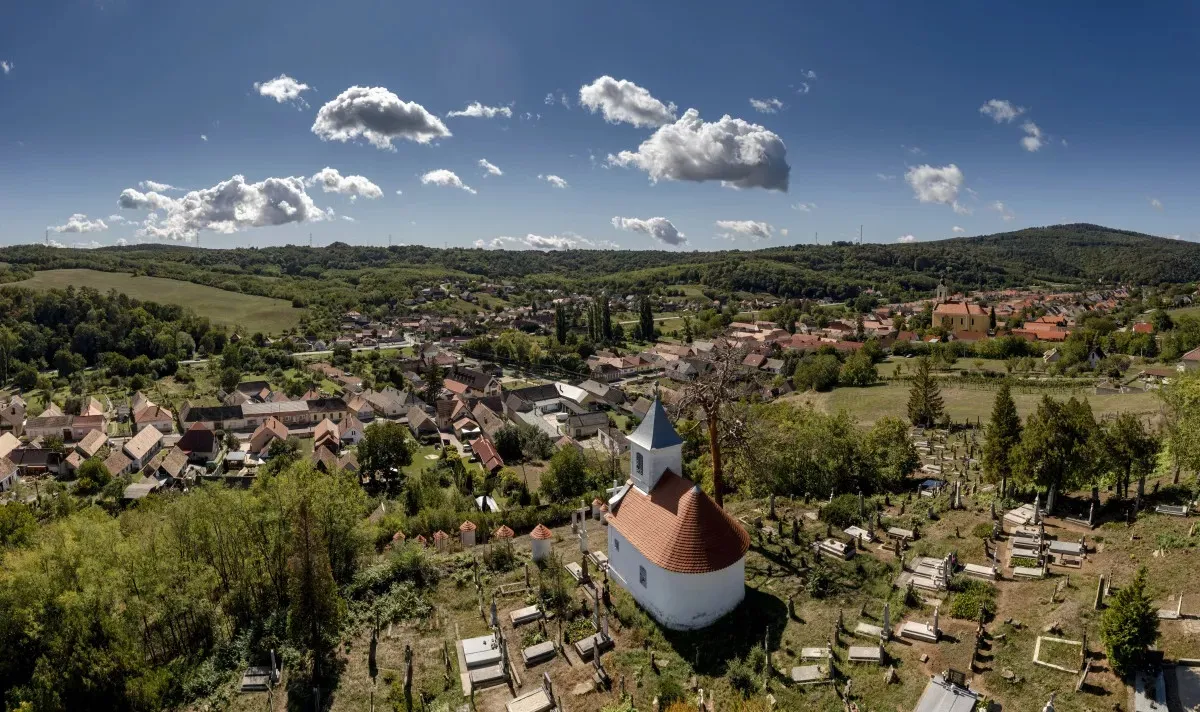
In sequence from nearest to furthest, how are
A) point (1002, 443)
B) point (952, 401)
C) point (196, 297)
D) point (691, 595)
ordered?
point (691, 595) < point (1002, 443) < point (952, 401) < point (196, 297)

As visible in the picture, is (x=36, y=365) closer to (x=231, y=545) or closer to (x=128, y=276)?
(x=128, y=276)

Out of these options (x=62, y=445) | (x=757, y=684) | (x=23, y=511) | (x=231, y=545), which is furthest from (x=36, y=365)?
(x=757, y=684)

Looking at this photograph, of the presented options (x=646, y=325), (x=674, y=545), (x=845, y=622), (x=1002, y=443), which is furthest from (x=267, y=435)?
(x=646, y=325)

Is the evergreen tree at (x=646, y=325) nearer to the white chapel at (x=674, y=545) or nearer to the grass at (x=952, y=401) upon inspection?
the grass at (x=952, y=401)

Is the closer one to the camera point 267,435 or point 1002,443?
point 1002,443

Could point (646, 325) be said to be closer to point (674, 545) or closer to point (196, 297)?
point (674, 545)

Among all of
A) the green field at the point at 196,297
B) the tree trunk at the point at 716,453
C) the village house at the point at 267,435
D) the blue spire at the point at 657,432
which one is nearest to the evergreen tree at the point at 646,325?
the village house at the point at 267,435
